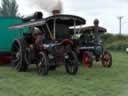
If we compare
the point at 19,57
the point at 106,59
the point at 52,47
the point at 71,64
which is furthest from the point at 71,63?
the point at 106,59

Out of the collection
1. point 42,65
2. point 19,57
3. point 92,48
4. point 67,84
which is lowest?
point 67,84

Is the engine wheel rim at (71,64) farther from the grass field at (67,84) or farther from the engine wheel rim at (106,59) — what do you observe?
the engine wheel rim at (106,59)

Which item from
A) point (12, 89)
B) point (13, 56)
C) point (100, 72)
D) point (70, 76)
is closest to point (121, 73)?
point (100, 72)

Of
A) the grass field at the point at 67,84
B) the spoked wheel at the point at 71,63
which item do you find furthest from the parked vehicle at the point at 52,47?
the grass field at the point at 67,84

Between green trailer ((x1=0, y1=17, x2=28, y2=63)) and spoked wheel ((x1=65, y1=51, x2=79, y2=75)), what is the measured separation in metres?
4.35

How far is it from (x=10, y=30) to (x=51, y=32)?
4208 mm

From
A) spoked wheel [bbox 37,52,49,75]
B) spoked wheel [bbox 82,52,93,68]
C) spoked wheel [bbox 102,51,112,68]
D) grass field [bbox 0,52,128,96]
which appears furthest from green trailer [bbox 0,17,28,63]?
spoked wheel [bbox 37,52,49,75]

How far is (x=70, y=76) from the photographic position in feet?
43.9

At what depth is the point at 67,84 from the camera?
11.4 metres

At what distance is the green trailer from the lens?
17.9 meters

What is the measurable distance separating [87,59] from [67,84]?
578 centimetres

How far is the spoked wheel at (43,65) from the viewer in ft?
44.2

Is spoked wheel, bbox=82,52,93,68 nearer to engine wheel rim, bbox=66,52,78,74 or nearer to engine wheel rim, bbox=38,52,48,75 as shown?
engine wheel rim, bbox=66,52,78,74

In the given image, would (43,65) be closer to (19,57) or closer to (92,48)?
(19,57)
